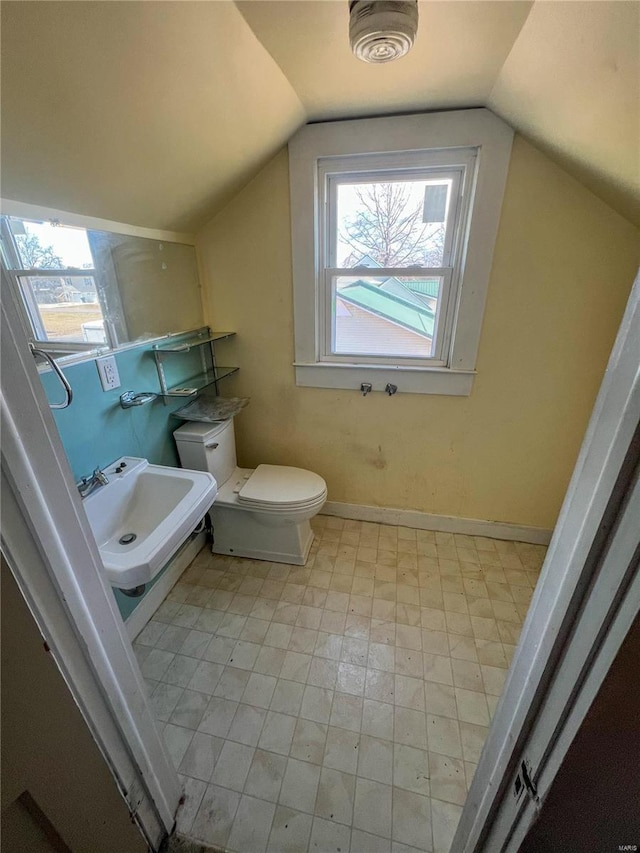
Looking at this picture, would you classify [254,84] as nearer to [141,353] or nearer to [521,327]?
[141,353]

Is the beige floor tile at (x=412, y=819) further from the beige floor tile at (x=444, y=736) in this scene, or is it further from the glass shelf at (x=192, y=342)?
the glass shelf at (x=192, y=342)

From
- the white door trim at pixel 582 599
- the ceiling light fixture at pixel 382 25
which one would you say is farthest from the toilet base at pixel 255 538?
the ceiling light fixture at pixel 382 25

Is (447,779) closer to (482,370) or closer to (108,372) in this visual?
(482,370)

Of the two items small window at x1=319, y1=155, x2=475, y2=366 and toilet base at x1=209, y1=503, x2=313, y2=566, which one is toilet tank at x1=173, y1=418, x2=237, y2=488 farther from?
small window at x1=319, y1=155, x2=475, y2=366

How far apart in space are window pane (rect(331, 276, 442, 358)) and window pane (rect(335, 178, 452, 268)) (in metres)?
0.10

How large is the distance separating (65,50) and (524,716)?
4.94 ft

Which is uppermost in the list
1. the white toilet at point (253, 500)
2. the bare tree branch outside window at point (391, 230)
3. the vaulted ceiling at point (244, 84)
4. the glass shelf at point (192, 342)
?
the vaulted ceiling at point (244, 84)

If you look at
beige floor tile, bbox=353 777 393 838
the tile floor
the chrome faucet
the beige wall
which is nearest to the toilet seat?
the beige wall

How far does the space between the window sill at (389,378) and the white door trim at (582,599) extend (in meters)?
1.37

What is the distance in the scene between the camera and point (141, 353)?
1.43 metres

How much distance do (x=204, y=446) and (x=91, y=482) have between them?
1.80 ft

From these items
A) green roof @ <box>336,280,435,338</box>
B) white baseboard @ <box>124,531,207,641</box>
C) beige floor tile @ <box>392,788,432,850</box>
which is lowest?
beige floor tile @ <box>392,788,432,850</box>

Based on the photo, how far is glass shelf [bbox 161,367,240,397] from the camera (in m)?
1.57

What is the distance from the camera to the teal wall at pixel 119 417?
1121 millimetres
